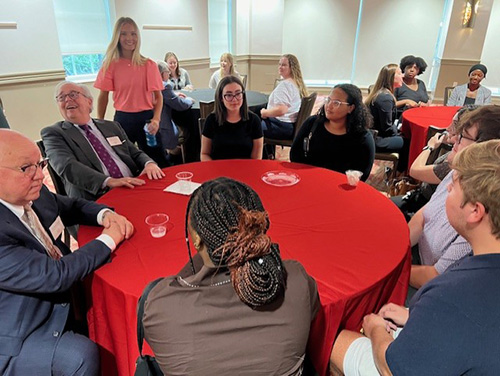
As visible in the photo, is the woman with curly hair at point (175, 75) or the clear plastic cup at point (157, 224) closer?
the clear plastic cup at point (157, 224)

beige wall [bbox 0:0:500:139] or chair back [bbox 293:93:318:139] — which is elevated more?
beige wall [bbox 0:0:500:139]

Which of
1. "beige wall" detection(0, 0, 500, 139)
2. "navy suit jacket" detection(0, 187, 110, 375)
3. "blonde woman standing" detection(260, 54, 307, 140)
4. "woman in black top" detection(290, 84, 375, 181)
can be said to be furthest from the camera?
"beige wall" detection(0, 0, 500, 139)

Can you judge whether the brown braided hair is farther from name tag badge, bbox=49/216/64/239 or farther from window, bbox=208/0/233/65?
window, bbox=208/0/233/65

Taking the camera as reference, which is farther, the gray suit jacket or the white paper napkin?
the gray suit jacket

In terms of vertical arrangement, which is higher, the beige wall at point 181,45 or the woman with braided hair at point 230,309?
the beige wall at point 181,45

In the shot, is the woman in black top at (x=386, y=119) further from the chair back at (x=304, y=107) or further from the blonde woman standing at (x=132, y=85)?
the blonde woman standing at (x=132, y=85)

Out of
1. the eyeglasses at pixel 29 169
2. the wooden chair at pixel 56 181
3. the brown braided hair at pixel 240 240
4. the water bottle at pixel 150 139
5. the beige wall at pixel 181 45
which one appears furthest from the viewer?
the beige wall at pixel 181 45

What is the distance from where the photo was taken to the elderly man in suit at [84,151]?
1952mm

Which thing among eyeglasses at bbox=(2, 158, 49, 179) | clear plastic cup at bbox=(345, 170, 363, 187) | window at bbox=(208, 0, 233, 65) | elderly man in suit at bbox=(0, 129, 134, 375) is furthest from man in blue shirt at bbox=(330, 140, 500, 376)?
window at bbox=(208, 0, 233, 65)

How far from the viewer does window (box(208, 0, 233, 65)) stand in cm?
740

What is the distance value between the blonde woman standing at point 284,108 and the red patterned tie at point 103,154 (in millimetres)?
2116

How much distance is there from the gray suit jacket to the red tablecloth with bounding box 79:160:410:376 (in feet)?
0.89

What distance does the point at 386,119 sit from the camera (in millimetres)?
3635

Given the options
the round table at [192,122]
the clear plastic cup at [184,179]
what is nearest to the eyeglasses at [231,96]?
the clear plastic cup at [184,179]
